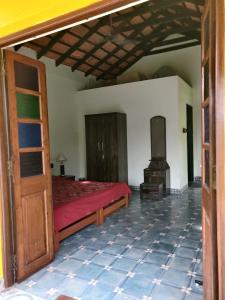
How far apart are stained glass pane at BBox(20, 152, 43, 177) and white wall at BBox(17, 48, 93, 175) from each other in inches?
154

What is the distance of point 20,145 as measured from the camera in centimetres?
233

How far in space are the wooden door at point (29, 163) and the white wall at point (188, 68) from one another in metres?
5.14

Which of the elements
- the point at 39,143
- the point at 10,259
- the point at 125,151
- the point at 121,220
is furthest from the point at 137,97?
the point at 10,259

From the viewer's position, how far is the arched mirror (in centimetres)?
623

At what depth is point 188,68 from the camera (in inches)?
283

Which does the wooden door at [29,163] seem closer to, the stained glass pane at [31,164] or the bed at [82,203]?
the stained glass pane at [31,164]

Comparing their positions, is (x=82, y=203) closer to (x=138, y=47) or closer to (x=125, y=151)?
(x=125, y=151)

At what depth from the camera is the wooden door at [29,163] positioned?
2.26 metres

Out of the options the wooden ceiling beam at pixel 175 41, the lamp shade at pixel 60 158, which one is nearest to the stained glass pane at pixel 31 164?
the lamp shade at pixel 60 158

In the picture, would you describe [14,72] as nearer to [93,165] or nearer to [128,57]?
[93,165]

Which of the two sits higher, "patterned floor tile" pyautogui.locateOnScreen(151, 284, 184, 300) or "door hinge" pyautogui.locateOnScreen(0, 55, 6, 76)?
"door hinge" pyautogui.locateOnScreen(0, 55, 6, 76)

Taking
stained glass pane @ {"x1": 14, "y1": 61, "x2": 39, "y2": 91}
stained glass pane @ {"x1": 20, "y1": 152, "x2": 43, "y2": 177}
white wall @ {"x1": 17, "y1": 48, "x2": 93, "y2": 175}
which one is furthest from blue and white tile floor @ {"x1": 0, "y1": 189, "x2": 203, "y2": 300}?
white wall @ {"x1": 17, "y1": 48, "x2": 93, "y2": 175}

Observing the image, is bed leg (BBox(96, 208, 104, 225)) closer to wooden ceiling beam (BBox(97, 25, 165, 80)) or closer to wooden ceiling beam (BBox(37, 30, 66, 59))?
wooden ceiling beam (BBox(37, 30, 66, 59))

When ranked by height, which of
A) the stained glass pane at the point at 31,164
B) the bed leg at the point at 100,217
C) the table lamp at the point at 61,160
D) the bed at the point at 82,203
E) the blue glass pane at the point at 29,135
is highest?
the blue glass pane at the point at 29,135
